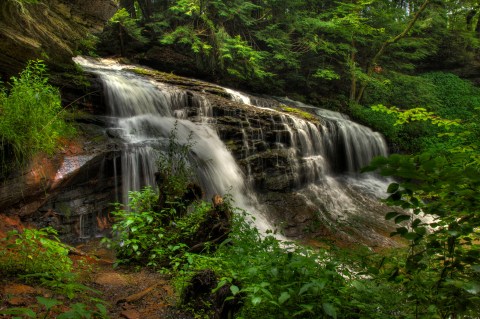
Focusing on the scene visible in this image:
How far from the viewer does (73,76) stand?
7895 mm

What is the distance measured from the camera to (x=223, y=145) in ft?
30.2

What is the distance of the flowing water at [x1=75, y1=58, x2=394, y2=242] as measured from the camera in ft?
24.9

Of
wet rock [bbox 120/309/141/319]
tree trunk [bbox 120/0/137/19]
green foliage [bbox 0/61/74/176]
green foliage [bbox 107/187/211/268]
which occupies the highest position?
tree trunk [bbox 120/0/137/19]

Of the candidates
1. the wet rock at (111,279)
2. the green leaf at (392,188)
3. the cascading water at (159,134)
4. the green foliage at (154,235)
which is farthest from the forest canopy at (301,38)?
the green leaf at (392,188)

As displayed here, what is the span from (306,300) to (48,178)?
4756mm

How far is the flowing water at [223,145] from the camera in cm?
759

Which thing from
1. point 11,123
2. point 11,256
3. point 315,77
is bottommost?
point 11,256

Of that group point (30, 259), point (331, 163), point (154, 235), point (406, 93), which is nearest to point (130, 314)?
point (30, 259)

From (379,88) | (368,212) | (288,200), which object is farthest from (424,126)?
(288,200)

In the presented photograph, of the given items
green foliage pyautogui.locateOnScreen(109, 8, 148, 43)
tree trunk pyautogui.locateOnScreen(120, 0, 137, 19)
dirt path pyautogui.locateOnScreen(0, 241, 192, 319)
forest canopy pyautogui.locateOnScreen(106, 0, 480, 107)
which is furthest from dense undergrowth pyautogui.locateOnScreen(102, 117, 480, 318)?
tree trunk pyautogui.locateOnScreen(120, 0, 137, 19)

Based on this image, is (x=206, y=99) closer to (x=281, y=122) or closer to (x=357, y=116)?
(x=281, y=122)

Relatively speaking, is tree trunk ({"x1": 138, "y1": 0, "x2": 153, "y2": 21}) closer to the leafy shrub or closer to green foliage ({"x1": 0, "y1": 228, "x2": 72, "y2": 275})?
the leafy shrub

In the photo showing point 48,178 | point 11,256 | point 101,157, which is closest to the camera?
point 11,256

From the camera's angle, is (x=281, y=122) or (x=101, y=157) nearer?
(x=101, y=157)
